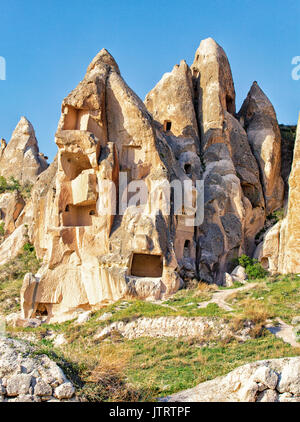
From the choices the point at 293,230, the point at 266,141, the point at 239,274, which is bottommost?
the point at 239,274

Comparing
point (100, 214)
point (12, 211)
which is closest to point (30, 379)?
point (100, 214)

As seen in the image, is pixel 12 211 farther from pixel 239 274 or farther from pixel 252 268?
pixel 252 268

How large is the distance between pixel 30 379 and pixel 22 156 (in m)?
34.2

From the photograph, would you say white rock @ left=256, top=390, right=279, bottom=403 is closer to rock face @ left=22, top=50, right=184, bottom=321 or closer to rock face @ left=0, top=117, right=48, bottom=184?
rock face @ left=22, top=50, right=184, bottom=321

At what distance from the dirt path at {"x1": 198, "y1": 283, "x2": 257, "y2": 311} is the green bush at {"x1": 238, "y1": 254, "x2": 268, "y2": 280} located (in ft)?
7.57

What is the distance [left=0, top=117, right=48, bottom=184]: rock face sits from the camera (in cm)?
3825

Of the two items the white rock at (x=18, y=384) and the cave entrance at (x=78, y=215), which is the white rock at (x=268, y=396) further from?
the cave entrance at (x=78, y=215)

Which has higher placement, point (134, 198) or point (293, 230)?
point (134, 198)

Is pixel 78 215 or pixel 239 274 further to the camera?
pixel 78 215

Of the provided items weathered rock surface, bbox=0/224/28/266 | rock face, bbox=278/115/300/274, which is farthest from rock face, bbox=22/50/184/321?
rock face, bbox=278/115/300/274

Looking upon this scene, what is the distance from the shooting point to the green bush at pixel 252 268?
23.6 m

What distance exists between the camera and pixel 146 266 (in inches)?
895

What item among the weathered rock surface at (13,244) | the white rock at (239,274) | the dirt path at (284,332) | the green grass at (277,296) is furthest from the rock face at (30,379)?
the weathered rock surface at (13,244)
